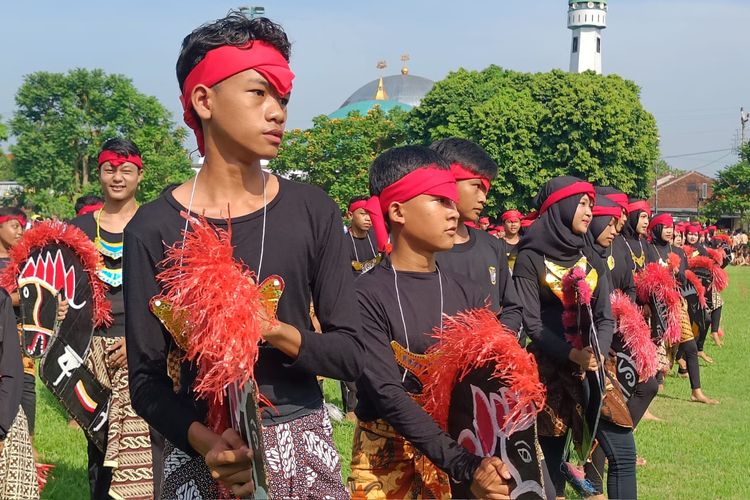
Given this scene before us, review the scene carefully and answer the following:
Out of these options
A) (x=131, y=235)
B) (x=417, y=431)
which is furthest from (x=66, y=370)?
(x=131, y=235)

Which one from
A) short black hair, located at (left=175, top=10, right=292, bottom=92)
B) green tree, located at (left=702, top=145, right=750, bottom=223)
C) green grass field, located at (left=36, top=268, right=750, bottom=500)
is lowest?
green grass field, located at (left=36, top=268, right=750, bottom=500)

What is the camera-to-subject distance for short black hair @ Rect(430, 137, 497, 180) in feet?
19.6

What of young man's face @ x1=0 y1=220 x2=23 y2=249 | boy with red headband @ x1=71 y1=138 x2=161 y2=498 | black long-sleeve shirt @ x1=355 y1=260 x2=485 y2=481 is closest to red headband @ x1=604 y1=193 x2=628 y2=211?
boy with red headband @ x1=71 y1=138 x2=161 y2=498

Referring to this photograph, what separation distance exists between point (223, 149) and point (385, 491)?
65.3 inches

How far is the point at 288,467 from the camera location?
2666 mm

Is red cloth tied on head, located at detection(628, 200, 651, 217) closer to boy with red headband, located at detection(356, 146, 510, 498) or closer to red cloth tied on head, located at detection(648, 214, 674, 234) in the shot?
red cloth tied on head, located at detection(648, 214, 674, 234)

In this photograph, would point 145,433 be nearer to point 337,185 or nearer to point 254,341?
point 254,341

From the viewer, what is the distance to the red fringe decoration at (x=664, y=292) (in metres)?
8.91

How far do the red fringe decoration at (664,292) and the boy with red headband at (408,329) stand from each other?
5.08m

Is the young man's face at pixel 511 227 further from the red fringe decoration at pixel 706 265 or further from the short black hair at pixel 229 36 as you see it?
the short black hair at pixel 229 36

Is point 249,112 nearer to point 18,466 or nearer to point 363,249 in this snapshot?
point 18,466

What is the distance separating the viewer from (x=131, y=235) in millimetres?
2637

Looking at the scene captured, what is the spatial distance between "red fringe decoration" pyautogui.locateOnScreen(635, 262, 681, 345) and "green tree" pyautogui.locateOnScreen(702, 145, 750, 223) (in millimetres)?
57306

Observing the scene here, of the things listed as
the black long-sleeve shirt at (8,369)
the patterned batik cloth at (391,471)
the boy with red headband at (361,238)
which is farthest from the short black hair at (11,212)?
the patterned batik cloth at (391,471)
